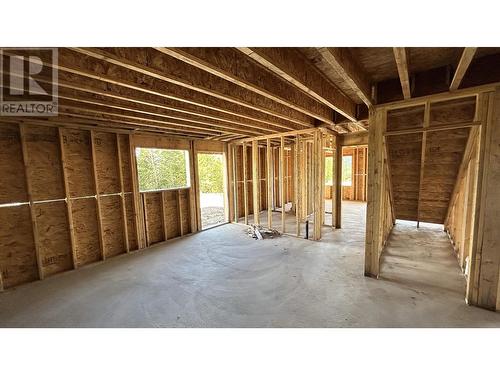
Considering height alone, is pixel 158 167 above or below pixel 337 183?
above

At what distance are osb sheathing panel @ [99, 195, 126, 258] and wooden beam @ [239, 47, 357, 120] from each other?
156 inches

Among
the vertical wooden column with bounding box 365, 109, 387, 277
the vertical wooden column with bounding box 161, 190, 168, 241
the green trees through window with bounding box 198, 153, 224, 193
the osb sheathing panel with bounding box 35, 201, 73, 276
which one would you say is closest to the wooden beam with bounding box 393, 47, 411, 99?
the vertical wooden column with bounding box 365, 109, 387, 277

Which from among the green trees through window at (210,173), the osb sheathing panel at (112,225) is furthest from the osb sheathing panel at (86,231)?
the green trees through window at (210,173)

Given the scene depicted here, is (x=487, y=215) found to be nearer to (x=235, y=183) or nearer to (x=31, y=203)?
A: (x=235, y=183)

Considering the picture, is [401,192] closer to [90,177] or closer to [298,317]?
[298,317]

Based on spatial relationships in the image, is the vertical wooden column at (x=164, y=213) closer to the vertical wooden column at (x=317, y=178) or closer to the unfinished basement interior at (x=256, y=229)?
the unfinished basement interior at (x=256, y=229)

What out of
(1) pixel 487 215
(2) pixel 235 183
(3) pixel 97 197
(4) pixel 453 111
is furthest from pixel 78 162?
(4) pixel 453 111

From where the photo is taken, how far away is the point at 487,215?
2.24 metres

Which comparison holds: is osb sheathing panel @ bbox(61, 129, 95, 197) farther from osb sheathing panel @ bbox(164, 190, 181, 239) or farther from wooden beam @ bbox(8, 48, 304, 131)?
wooden beam @ bbox(8, 48, 304, 131)

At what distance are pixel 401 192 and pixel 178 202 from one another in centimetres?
523

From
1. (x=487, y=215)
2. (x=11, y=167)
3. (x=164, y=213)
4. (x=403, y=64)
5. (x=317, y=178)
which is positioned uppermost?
(x=403, y=64)

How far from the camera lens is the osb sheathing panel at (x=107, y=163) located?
12.5ft

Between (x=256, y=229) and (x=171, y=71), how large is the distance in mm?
4125

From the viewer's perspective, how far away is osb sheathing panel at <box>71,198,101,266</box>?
3.62 m
